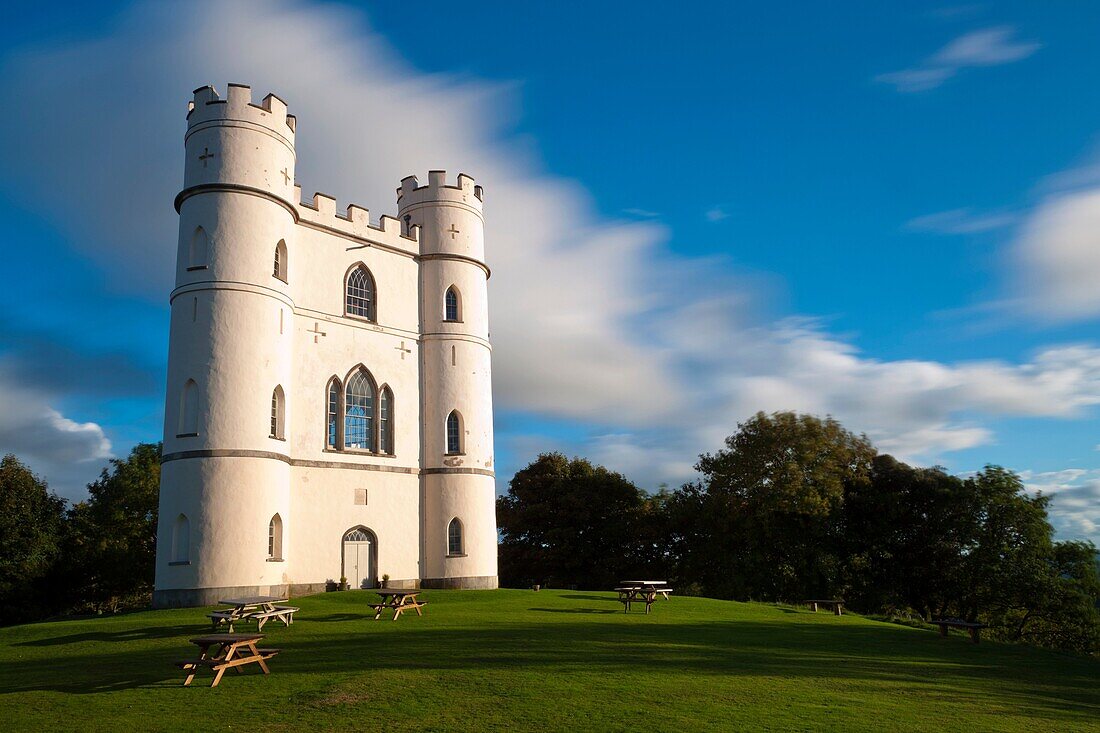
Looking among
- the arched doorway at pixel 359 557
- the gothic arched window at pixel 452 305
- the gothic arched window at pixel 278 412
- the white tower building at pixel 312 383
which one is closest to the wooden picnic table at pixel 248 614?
the white tower building at pixel 312 383

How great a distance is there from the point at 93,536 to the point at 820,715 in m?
43.6

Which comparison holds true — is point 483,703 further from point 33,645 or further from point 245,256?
point 245,256

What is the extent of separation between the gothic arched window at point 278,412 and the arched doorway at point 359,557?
4799 millimetres

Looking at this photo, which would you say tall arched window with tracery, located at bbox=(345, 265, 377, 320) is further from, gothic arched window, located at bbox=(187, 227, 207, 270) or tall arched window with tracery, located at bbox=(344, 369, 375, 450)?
gothic arched window, located at bbox=(187, 227, 207, 270)

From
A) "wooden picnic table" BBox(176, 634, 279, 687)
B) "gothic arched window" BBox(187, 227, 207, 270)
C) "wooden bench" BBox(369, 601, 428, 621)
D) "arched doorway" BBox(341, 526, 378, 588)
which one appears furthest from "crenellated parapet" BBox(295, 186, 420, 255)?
"wooden picnic table" BBox(176, 634, 279, 687)

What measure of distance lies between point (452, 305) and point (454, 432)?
5.51 meters

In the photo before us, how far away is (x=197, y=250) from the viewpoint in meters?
27.9

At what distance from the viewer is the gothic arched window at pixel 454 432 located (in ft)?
111

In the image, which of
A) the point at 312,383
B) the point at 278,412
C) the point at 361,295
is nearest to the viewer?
the point at 278,412

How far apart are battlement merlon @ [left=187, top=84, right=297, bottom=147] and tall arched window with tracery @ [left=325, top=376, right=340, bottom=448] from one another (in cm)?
949

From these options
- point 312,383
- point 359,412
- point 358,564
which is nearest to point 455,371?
point 359,412

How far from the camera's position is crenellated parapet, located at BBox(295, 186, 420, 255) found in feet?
104

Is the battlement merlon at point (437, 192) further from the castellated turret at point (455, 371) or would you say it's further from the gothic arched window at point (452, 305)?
the gothic arched window at point (452, 305)

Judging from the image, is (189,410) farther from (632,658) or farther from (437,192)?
(632,658)
